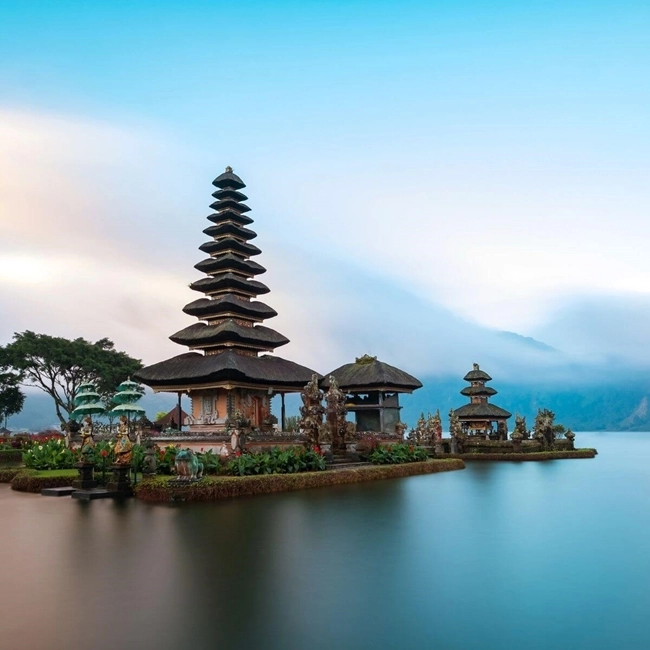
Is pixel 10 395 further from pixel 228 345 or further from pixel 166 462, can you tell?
pixel 166 462

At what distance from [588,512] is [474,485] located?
774 cm

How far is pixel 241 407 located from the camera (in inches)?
1351

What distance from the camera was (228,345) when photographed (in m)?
34.6

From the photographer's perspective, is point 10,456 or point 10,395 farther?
point 10,395

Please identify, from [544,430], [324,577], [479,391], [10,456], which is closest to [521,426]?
[544,430]

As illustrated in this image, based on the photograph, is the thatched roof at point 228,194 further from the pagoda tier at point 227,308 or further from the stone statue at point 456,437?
the stone statue at point 456,437

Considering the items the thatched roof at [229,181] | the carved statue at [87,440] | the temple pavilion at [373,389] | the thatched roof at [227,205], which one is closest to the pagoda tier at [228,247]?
the thatched roof at [227,205]

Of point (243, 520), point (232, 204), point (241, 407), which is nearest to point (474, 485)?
point (243, 520)

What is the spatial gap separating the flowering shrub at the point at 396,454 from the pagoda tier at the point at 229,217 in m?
18.7

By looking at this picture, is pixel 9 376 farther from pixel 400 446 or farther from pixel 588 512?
pixel 588 512

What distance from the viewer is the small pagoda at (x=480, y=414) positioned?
50281 mm

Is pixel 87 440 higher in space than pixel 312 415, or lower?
lower

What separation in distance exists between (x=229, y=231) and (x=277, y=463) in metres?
20.6

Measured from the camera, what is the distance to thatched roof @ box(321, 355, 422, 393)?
39562mm
